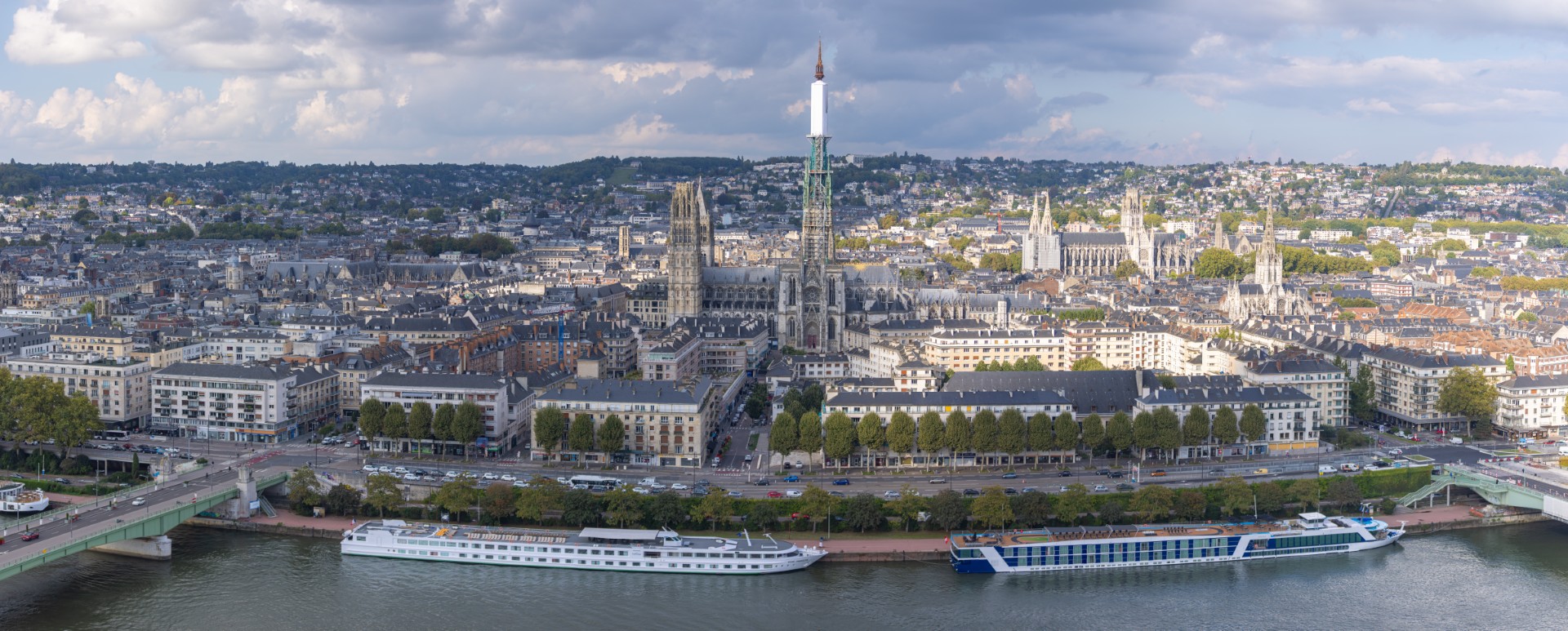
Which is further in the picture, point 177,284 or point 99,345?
point 177,284

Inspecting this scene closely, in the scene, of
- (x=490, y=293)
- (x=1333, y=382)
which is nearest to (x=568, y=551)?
(x=1333, y=382)

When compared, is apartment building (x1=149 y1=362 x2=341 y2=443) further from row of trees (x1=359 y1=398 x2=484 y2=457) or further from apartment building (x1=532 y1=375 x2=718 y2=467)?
apartment building (x1=532 y1=375 x2=718 y2=467)

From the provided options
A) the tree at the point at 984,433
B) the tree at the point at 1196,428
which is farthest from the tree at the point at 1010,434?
the tree at the point at 1196,428

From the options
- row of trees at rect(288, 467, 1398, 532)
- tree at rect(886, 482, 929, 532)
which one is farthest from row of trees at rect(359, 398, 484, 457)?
tree at rect(886, 482, 929, 532)

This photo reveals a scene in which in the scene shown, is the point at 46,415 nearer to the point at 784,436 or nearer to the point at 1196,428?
the point at 784,436

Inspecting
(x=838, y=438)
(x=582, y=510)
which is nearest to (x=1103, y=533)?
(x=838, y=438)

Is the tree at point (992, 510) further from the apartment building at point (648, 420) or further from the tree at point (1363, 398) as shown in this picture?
the tree at point (1363, 398)

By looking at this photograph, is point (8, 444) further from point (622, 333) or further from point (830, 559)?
point (830, 559)
